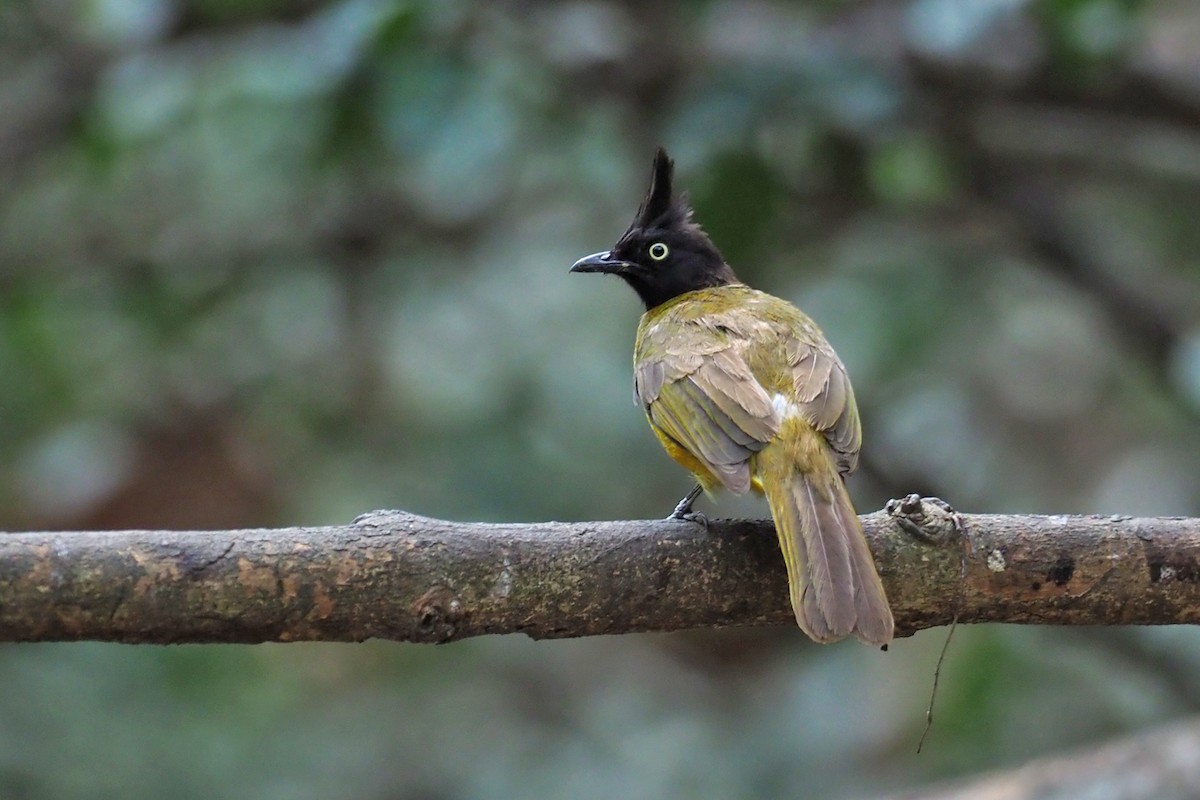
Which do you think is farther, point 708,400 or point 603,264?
point 603,264

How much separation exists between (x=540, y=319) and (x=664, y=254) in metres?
2.60

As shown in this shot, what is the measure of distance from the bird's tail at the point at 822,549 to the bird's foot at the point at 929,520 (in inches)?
3.9

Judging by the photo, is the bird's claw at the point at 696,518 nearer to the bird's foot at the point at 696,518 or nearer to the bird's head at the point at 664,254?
A: the bird's foot at the point at 696,518

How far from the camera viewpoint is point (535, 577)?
271 centimetres

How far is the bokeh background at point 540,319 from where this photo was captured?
482cm

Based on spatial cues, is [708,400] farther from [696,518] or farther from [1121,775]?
[1121,775]

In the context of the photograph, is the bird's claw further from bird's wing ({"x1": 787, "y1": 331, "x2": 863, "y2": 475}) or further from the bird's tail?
bird's wing ({"x1": 787, "y1": 331, "x2": 863, "y2": 475})

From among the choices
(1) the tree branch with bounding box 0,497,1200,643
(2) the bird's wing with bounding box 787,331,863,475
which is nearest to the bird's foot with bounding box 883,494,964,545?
(1) the tree branch with bounding box 0,497,1200,643

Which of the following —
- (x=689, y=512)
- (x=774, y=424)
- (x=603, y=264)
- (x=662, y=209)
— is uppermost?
(x=662, y=209)

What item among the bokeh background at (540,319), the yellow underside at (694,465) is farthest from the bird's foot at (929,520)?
the bokeh background at (540,319)

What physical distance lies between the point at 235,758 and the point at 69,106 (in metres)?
2.59

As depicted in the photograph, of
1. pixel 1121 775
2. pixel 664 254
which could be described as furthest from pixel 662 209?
pixel 1121 775

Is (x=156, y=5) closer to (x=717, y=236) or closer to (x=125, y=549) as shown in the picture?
(x=717, y=236)

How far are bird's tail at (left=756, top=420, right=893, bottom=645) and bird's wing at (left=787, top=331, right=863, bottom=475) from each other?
80 millimetres
